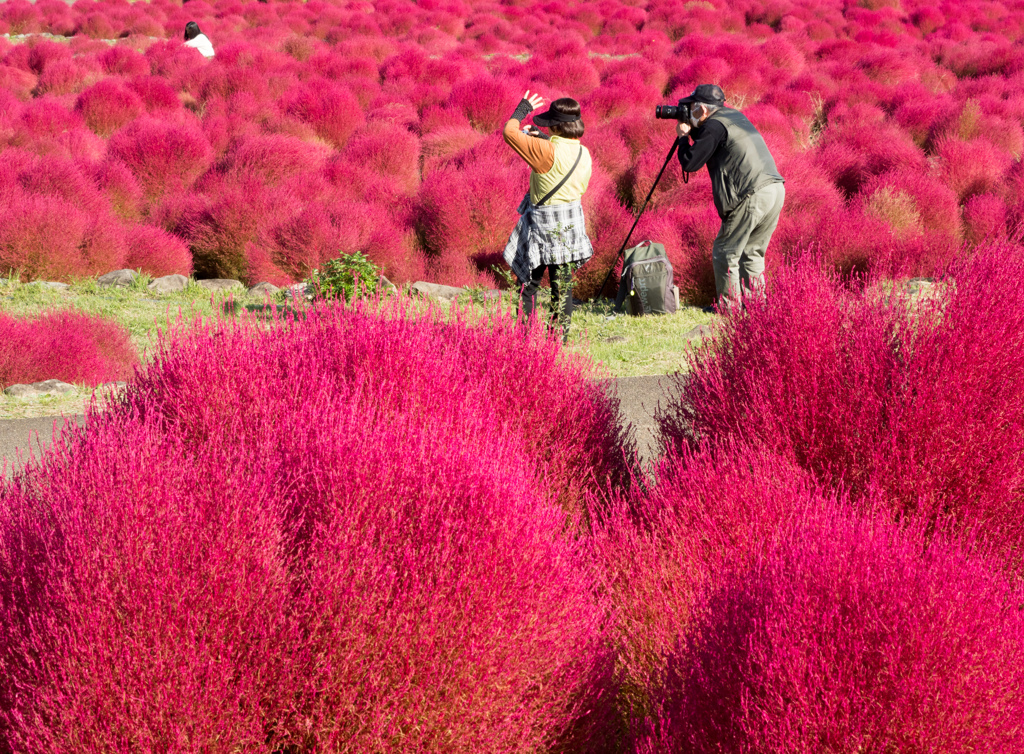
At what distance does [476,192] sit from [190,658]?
748 centimetres

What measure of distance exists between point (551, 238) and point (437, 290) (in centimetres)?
239

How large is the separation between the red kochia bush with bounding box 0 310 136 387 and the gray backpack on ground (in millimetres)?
3620

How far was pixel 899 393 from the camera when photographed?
2947 mm

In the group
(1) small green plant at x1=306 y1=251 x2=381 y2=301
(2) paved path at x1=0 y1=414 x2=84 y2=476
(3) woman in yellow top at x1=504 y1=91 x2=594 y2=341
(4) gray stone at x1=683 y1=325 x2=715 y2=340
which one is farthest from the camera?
(1) small green plant at x1=306 y1=251 x2=381 y2=301

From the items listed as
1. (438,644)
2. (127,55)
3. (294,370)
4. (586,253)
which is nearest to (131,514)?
(438,644)

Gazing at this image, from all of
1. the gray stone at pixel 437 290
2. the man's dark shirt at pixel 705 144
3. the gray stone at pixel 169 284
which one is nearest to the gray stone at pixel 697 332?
the man's dark shirt at pixel 705 144

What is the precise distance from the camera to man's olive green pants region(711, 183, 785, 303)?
215 inches

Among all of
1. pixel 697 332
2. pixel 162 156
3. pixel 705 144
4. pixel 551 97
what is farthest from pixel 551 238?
pixel 551 97

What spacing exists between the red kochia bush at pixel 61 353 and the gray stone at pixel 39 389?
18cm

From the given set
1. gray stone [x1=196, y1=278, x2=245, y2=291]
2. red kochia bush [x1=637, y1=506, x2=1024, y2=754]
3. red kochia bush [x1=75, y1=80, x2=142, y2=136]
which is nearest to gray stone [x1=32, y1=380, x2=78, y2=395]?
gray stone [x1=196, y1=278, x2=245, y2=291]

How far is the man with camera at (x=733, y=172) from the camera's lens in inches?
213

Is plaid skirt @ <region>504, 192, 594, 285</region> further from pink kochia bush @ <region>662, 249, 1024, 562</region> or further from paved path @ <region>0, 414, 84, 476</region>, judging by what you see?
paved path @ <region>0, 414, 84, 476</region>

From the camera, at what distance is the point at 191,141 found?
11281 millimetres

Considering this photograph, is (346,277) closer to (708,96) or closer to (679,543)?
(708,96)
